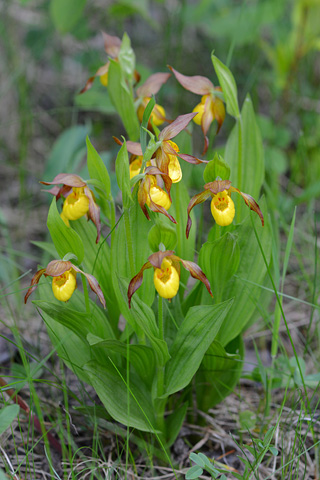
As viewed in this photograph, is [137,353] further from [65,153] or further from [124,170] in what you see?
[65,153]

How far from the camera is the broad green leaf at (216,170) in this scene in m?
1.15

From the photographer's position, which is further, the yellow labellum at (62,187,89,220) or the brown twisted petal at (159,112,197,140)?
the yellow labellum at (62,187,89,220)

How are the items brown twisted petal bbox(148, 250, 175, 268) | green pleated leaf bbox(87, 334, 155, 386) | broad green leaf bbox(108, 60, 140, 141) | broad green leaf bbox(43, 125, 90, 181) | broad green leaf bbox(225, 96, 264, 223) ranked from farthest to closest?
broad green leaf bbox(43, 125, 90, 181) < broad green leaf bbox(225, 96, 264, 223) < broad green leaf bbox(108, 60, 140, 141) < green pleated leaf bbox(87, 334, 155, 386) < brown twisted petal bbox(148, 250, 175, 268)

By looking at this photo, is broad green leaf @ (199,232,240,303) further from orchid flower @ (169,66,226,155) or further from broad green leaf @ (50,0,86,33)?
broad green leaf @ (50,0,86,33)

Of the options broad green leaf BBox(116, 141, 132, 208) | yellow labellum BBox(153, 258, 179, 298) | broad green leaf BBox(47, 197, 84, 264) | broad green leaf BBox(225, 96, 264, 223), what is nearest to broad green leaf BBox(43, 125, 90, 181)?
broad green leaf BBox(225, 96, 264, 223)

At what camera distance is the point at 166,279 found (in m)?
1.07

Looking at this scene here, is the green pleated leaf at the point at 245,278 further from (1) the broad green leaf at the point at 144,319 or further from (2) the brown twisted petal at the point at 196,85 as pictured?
(2) the brown twisted petal at the point at 196,85

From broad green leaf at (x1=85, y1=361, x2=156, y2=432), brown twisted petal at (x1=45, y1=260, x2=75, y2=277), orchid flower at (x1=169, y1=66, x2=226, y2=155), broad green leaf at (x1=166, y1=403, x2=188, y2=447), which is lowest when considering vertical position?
broad green leaf at (x1=166, y1=403, x2=188, y2=447)

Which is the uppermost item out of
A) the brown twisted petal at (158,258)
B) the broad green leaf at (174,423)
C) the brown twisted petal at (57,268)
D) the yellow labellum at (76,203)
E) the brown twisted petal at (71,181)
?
the brown twisted petal at (71,181)

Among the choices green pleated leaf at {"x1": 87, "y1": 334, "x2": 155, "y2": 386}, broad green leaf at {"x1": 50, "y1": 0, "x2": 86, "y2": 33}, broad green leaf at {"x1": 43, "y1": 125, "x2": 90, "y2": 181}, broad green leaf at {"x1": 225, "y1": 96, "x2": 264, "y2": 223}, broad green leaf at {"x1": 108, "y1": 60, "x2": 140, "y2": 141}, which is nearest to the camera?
green pleated leaf at {"x1": 87, "y1": 334, "x2": 155, "y2": 386}

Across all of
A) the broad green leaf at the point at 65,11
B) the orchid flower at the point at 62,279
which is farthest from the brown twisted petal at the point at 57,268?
the broad green leaf at the point at 65,11

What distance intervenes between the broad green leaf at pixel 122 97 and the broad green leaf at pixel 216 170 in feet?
1.23

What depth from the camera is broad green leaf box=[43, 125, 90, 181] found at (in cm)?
218

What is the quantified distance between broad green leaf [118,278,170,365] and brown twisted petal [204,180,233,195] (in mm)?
312
